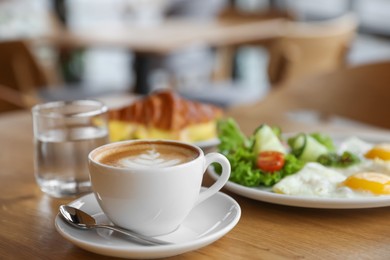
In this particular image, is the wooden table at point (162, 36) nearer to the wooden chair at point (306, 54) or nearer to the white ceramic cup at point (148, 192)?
the wooden chair at point (306, 54)

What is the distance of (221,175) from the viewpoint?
2.71ft

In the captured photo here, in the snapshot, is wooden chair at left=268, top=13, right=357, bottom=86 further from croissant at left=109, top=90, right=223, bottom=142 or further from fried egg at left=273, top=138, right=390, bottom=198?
fried egg at left=273, top=138, right=390, bottom=198

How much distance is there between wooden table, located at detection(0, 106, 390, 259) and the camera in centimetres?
77

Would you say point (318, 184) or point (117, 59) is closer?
point (318, 184)

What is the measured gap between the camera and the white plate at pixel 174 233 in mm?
718

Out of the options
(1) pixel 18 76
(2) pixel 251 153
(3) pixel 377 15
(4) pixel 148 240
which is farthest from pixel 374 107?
(3) pixel 377 15

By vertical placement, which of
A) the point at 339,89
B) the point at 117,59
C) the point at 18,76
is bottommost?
the point at 117,59

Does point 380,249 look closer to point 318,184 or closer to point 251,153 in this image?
point 318,184

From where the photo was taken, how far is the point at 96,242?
30.3 inches

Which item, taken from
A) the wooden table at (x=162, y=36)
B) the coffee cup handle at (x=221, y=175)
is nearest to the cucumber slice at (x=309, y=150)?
the coffee cup handle at (x=221, y=175)

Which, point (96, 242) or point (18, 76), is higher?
point (96, 242)

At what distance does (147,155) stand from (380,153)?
1.35 feet

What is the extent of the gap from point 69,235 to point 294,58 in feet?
8.00

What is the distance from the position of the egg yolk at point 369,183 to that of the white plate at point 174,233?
0.18 m
